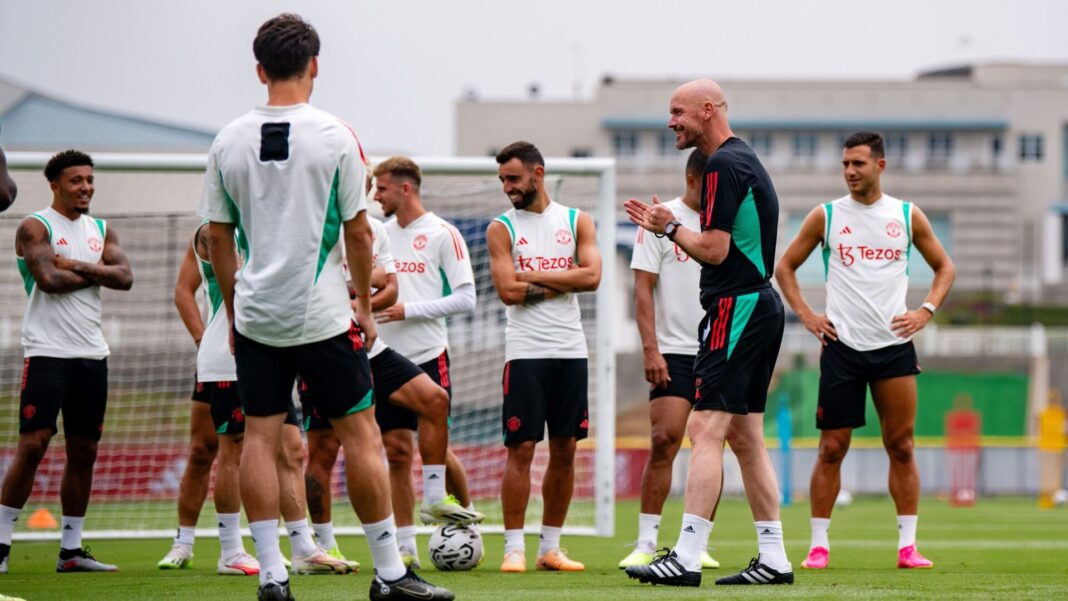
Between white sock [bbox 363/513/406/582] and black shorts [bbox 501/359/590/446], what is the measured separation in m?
2.83

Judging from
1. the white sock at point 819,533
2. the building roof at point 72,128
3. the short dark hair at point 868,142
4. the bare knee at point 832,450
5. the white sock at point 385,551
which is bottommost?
the white sock at point 819,533

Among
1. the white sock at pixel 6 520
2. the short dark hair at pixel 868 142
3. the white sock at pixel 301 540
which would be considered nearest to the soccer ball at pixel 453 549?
the white sock at pixel 301 540

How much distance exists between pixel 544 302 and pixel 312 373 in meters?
3.28

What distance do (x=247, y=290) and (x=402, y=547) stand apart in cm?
306

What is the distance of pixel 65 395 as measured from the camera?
9.68 metres

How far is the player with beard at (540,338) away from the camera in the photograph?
904 centimetres

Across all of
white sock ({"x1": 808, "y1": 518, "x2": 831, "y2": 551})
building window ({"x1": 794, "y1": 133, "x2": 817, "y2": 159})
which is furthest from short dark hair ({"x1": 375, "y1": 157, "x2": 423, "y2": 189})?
building window ({"x1": 794, "y1": 133, "x2": 817, "y2": 159})

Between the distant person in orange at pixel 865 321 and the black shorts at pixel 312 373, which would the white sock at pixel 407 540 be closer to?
the distant person in orange at pixel 865 321

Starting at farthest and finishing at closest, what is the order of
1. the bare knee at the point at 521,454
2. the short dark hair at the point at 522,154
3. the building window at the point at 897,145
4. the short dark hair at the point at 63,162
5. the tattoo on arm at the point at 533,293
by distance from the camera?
the building window at the point at 897,145 < the short dark hair at the point at 63,162 < the tattoo on arm at the point at 533,293 < the short dark hair at the point at 522,154 < the bare knee at the point at 521,454

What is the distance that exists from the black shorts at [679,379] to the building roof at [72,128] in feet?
153

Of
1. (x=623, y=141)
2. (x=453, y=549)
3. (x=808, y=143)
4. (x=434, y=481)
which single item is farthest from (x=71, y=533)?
(x=808, y=143)

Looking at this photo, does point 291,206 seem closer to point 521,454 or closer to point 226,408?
point 226,408

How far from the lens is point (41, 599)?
23.1 ft

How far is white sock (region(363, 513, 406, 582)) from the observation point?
614 cm
